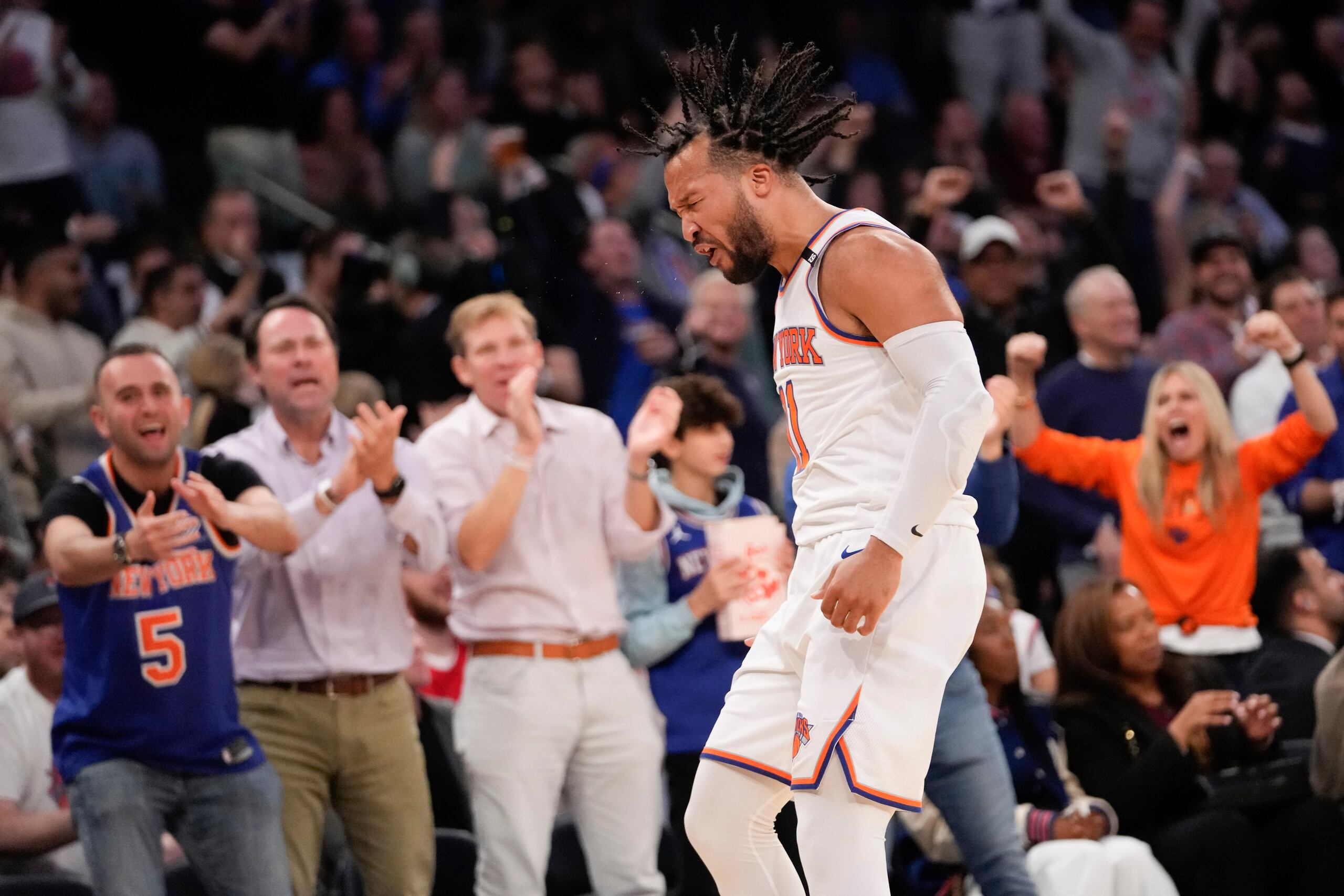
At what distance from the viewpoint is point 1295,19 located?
41.2ft

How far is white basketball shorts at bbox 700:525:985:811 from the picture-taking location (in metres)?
3.29

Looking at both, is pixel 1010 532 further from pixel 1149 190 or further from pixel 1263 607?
pixel 1149 190

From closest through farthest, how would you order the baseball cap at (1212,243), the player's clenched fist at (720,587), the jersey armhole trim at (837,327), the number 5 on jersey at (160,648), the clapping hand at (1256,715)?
1. the jersey armhole trim at (837,327)
2. the number 5 on jersey at (160,648)
3. the player's clenched fist at (720,587)
4. the clapping hand at (1256,715)
5. the baseball cap at (1212,243)

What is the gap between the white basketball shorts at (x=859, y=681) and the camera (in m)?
3.29

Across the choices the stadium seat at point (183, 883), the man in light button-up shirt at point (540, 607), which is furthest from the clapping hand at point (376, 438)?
the stadium seat at point (183, 883)

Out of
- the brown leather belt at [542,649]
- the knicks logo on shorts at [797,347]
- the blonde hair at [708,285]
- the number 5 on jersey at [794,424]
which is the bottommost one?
the brown leather belt at [542,649]

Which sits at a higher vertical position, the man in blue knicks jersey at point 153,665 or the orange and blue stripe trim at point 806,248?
the orange and blue stripe trim at point 806,248

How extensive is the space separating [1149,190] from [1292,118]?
160cm

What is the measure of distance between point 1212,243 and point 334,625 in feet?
17.3

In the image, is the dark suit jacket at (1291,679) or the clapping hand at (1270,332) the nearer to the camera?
the clapping hand at (1270,332)

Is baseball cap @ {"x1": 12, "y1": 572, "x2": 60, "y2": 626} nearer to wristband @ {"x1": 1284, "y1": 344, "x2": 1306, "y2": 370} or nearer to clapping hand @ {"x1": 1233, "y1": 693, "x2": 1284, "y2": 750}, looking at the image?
clapping hand @ {"x1": 1233, "y1": 693, "x2": 1284, "y2": 750}

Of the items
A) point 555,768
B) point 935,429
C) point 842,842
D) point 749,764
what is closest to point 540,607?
point 555,768

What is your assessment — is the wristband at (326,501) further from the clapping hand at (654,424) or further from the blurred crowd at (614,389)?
the clapping hand at (654,424)

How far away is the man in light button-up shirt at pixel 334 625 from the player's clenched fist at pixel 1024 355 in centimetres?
186
